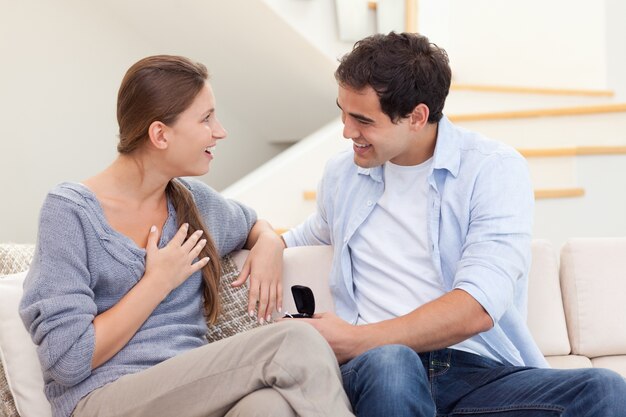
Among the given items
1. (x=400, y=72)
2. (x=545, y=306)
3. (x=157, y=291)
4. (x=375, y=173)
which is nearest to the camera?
(x=157, y=291)

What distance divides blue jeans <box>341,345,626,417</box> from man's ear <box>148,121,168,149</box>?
609 mm

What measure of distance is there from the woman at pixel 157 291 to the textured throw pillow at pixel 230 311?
0.05m

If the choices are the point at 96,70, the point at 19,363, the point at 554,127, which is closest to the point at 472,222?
the point at 19,363

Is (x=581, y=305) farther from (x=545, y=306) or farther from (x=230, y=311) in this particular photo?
(x=230, y=311)

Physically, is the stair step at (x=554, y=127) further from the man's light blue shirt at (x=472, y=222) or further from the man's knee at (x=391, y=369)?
the man's knee at (x=391, y=369)

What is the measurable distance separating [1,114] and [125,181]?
2.62 metres

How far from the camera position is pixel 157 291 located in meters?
1.86

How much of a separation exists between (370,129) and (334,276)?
38 cm

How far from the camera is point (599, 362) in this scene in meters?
2.36

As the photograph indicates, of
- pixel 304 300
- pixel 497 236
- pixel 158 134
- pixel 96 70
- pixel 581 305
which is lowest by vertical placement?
pixel 581 305

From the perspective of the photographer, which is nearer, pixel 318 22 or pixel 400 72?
pixel 400 72

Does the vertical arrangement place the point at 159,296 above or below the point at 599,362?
above

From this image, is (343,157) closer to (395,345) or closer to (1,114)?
(395,345)

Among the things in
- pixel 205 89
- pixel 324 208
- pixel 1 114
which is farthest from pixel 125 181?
pixel 1 114
